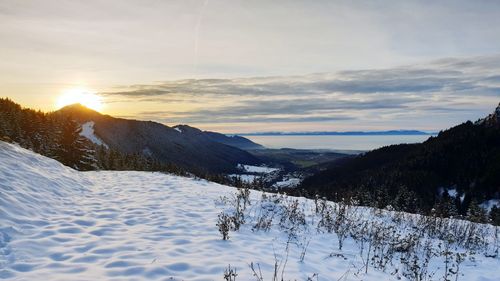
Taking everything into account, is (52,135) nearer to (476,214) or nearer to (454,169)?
(476,214)

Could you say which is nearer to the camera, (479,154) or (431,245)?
(431,245)

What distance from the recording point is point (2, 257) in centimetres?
597

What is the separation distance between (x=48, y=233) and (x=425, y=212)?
1155cm

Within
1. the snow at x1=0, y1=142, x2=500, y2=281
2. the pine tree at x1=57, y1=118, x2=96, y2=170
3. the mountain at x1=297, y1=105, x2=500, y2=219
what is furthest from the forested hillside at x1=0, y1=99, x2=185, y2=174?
the mountain at x1=297, y1=105, x2=500, y2=219

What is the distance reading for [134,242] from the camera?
720 cm

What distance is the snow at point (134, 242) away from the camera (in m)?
5.78

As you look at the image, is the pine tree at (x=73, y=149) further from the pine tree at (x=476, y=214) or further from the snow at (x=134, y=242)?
the pine tree at (x=476, y=214)

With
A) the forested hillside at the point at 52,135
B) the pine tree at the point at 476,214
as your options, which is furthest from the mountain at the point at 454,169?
the pine tree at the point at 476,214

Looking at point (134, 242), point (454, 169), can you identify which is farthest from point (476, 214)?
point (454, 169)

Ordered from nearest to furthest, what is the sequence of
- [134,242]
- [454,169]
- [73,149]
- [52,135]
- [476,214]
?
[134,242]
[476,214]
[73,149]
[52,135]
[454,169]

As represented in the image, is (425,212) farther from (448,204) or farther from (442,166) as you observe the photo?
(442,166)

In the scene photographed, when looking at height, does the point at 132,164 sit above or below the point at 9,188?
below

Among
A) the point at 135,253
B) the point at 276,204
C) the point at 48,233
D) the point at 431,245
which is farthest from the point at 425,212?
the point at 48,233

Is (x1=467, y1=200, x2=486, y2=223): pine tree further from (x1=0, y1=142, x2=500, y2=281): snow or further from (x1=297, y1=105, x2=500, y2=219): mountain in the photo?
(x1=297, y1=105, x2=500, y2=219): mountain
